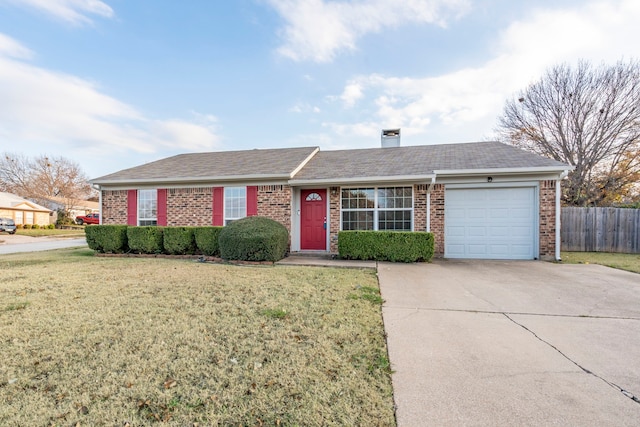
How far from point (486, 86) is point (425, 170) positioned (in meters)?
5.40

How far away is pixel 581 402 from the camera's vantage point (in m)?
2.10

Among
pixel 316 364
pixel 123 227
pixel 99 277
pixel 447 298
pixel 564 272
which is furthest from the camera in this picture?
pixel 123 227

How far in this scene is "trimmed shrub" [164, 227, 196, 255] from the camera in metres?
9.14

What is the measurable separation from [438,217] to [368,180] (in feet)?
8.43

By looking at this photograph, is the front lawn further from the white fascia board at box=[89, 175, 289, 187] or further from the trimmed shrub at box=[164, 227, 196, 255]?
the white fascia board at box=[89, 175, 289, 187]

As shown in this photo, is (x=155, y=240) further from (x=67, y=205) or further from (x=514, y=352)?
(x=67, y=205)

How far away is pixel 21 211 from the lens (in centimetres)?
3016

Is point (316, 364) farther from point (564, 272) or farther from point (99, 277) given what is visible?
point (564, 272)

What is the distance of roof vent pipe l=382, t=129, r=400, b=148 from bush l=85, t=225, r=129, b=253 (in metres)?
11.2

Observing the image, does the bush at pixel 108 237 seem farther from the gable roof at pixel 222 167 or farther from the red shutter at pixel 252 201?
the red shutter at pixel 252 201

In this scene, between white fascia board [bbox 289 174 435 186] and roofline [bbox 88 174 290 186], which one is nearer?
white fascia board [bbox 289 174 435 186]

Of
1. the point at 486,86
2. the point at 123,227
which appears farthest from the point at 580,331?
the point at 123,227

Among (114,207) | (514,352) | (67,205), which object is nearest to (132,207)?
(114,207)

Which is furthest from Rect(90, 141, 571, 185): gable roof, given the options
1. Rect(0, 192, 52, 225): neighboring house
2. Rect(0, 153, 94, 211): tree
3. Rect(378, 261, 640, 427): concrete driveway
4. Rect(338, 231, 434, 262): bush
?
Rect(0, 153, 94, 211): tree
